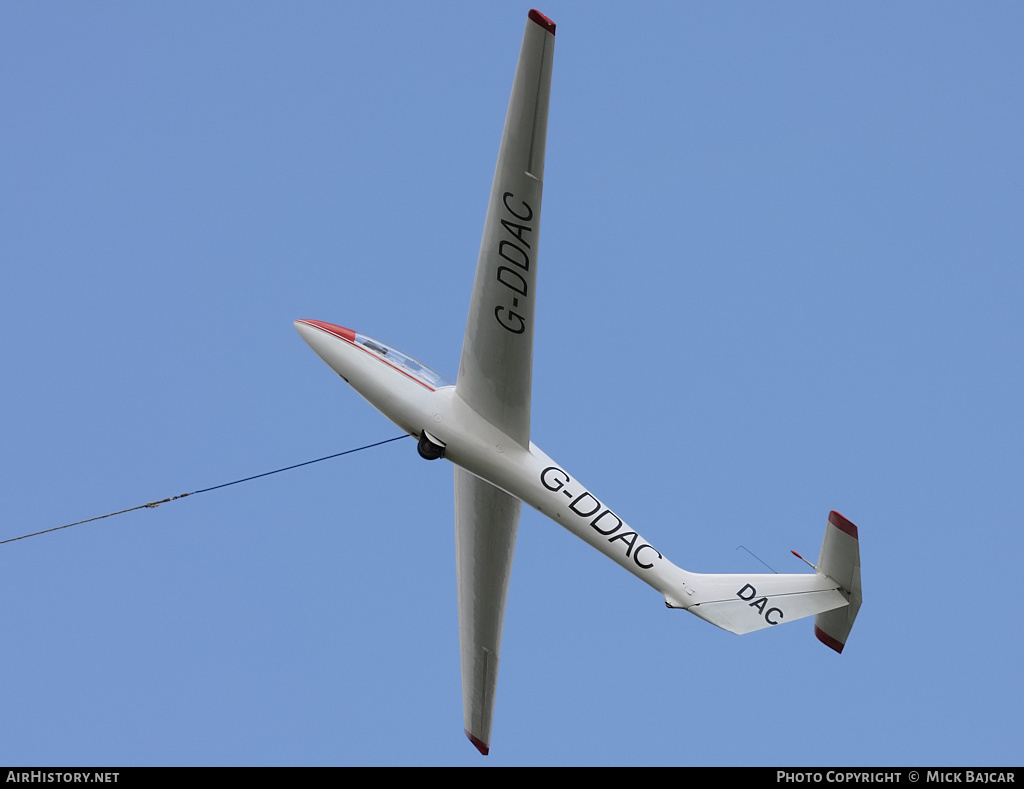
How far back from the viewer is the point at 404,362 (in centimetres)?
2091

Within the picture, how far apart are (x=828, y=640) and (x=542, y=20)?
10.9 m

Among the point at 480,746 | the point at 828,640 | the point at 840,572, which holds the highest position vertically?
the point at 840,572

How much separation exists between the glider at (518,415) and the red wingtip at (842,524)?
0.6 inches

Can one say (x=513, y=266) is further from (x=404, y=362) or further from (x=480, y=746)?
(x=480, y=746)

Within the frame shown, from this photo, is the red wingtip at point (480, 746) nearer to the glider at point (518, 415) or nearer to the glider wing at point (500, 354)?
the glider wing at point (500, 354)

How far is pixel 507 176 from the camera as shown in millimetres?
18094

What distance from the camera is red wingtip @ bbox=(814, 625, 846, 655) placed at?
20031mm

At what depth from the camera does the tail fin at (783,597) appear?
766 inches

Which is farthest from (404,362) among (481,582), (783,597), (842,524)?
(842,524)

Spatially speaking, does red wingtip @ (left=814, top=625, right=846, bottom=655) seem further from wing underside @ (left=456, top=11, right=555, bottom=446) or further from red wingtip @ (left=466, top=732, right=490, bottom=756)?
red wingtip @ (left=466, top=732, right=490, bottom=756)

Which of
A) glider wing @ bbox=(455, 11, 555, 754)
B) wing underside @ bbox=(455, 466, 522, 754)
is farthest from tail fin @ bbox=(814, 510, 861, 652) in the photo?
wing underside @ bbox=(455, 466, 522, 754)
